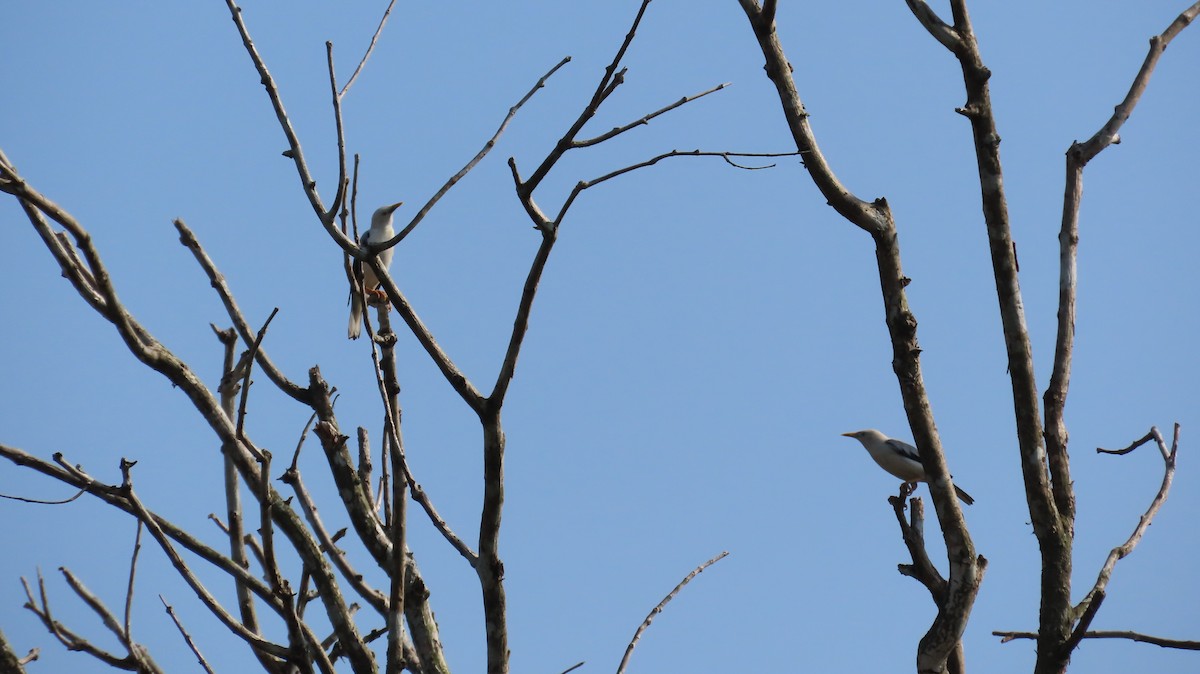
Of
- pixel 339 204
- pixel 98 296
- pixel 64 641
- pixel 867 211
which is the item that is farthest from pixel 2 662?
pixel 867 211

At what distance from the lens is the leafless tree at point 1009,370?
407 cm

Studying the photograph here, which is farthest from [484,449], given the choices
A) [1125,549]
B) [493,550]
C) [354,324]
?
[354,324]

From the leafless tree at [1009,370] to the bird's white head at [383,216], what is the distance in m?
6.89

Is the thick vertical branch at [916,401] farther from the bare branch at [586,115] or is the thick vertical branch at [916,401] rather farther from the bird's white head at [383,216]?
the bird's white head at [383,216]

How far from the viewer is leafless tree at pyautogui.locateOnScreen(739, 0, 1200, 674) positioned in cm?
407

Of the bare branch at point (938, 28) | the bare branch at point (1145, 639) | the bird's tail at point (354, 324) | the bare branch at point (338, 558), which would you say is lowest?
the bare branch at point (1145, 639)

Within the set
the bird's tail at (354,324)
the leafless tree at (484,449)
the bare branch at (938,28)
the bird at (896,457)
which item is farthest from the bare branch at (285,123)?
the bird at (896,457)

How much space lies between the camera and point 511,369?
11.7ft

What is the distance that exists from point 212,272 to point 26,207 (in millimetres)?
941

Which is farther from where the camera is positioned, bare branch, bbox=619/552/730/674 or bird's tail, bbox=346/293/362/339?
bird's tail, bbox=346/293/362/339

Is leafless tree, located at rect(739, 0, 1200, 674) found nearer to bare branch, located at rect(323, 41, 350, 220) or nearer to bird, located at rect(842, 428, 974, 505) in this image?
bare branch, located at rect(323, 41, 350, 220)

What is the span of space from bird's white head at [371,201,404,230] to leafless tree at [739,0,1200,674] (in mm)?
6889

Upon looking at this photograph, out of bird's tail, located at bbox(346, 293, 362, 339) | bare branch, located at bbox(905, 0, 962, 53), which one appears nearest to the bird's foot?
bare branch, located at bbox(905, 0, 962, 53)

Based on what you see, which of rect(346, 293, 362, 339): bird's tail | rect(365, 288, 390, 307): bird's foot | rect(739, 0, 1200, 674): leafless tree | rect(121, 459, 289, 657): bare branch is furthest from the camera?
rect(346, 293, 362, 339): bird's tail
